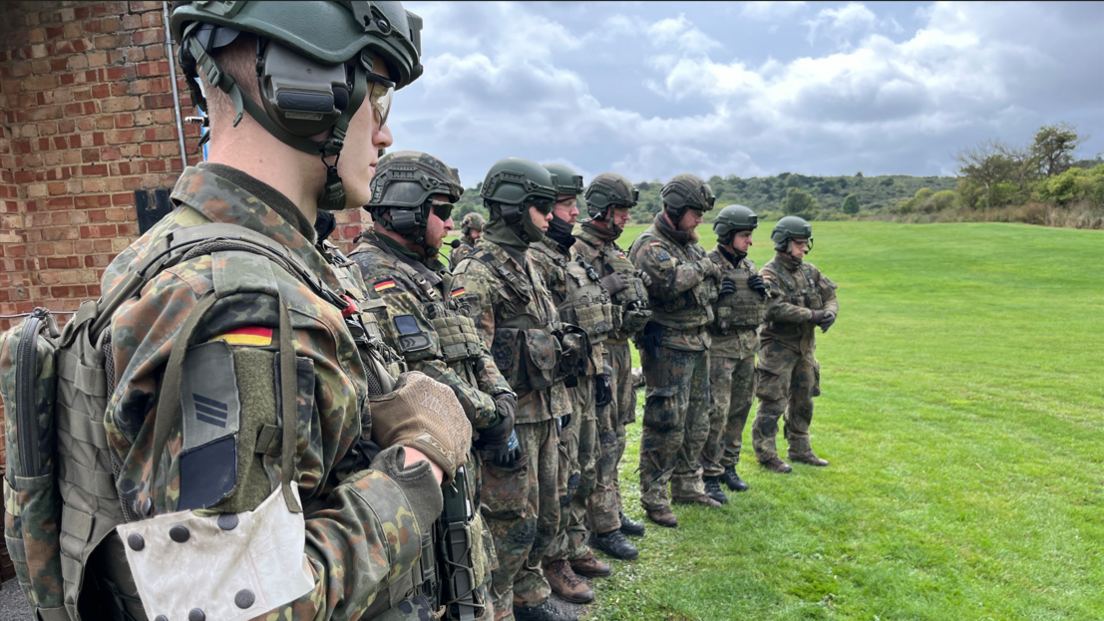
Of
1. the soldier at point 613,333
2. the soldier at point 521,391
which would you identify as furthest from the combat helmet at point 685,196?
the soldier at point 521,391

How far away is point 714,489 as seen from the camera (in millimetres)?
6207

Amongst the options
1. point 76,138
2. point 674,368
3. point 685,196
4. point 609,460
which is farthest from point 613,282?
point 76,138

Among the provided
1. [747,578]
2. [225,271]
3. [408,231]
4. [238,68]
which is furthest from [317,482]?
[747,578]

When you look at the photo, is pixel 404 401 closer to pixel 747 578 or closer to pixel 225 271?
pixel 225 271

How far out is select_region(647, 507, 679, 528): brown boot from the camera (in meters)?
5.54

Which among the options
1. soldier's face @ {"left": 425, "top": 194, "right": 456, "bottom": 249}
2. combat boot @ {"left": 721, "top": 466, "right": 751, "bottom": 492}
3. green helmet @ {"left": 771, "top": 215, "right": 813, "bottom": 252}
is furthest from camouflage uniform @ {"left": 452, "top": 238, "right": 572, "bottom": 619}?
green helmet @ {"left": 771, "top": 215, "right": 813, "bottom": 252}

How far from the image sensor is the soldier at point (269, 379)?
101 cm

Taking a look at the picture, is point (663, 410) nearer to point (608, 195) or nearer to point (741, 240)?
point (608, 195)

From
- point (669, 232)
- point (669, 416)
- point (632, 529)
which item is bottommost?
point (632, 529)

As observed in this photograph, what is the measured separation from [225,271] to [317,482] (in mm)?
423

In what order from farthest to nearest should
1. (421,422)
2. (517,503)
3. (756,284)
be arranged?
1. (756,284)
2. (517,503)
3. (421,422)

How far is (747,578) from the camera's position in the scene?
4.55m

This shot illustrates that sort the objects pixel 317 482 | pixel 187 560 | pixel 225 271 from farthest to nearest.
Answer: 1. pixel 317 482
2. pixel 225 271
3. pixel 187 560

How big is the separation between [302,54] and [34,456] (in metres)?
0.92
